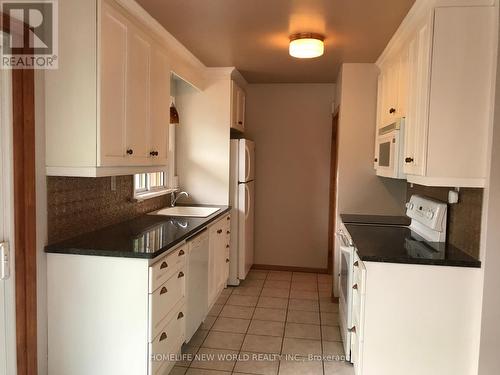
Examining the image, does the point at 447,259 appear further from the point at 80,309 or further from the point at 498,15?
the point at 80,309

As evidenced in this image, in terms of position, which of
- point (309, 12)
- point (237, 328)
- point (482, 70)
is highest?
point (309, 12)

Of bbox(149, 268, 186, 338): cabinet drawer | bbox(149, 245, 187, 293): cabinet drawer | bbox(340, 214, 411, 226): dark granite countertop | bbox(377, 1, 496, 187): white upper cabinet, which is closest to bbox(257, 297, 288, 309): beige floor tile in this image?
bbox(340, 214, 411, 226): dark granite countertop

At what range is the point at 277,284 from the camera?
4.60 meters

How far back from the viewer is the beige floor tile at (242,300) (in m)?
3.93

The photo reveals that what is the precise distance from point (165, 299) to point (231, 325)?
1.24 metres

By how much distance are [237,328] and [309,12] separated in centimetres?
250

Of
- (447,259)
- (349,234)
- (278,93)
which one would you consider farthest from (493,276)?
(278,93)

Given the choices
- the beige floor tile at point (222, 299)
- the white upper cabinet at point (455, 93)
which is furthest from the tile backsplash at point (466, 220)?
the beige floor tile at point (222, 299)

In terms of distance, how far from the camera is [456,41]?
6.97 feet

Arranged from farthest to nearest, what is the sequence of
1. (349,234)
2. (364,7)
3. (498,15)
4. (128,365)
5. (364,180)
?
(364,180) < (349,234) < (364,7) < (128,365) < (498,15)

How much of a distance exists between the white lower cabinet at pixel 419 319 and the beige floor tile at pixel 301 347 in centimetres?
74

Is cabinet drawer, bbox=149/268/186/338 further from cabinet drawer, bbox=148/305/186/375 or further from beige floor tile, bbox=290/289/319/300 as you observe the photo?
beige floor tile, bbox=290/289/319/300

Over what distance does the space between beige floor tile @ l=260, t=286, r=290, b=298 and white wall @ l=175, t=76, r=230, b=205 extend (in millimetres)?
1057

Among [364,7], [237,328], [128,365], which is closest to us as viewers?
[128,365]
